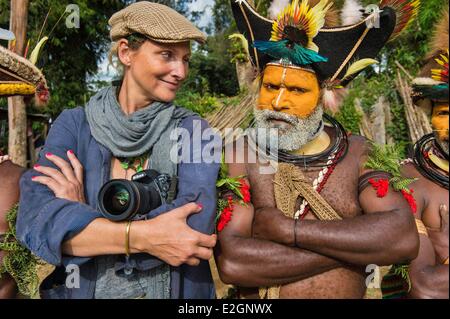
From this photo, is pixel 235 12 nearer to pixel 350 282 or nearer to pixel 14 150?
pixel 350 282

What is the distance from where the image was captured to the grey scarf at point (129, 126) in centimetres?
197

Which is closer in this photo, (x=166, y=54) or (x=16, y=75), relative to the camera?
(x=166, y=54)

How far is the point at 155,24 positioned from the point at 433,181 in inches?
65.5

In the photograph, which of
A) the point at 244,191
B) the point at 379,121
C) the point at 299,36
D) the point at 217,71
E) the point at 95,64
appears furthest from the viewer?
the point at 217,71

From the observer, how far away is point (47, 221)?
1761 millimetres

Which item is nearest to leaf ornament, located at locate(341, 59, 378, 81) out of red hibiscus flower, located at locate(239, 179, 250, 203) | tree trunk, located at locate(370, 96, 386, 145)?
red hibiscus flower, located at locate(239, 179, 250, 203)

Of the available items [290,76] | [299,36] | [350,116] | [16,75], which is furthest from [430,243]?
[350,116]

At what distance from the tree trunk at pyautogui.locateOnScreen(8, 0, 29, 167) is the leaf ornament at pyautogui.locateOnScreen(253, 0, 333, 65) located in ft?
14.0

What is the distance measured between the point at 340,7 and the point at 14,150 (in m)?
5.32

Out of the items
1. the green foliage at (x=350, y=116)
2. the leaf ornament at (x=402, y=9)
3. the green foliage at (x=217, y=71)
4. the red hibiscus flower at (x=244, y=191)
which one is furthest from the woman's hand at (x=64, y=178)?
the green foliage at (x=217, y=71)

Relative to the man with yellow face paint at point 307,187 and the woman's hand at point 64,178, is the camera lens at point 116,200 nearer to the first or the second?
the woman's hand at point 64,178

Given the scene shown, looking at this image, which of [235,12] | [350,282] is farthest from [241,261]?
Answer: [235,12]

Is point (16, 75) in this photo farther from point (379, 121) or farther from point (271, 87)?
point (379, 121)

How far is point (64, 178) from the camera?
1867mm
